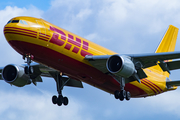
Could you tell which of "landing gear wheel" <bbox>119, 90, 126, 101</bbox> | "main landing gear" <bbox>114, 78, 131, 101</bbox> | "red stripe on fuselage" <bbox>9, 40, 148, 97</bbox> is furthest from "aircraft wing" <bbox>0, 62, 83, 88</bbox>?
"landing gear wheel" <bbox>119, 90, 126, 101</bbox>

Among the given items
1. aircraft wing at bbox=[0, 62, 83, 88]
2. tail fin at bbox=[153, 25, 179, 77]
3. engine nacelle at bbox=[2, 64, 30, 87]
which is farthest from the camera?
tail fin at bbox=[153, 25, 179, 77]

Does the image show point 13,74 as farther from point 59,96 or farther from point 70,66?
point 70,66

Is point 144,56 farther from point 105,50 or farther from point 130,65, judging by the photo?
point 105,50

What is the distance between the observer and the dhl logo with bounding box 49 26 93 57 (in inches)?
1142

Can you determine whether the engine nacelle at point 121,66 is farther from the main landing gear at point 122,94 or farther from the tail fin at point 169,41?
the tail fin at point 169,41

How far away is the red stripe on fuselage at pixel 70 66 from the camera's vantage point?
28.5m

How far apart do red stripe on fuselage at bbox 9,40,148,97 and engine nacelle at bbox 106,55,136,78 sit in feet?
6.28

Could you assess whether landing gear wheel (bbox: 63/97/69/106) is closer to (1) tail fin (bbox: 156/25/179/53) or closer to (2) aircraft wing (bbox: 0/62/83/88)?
(2) aircraft wing (bbox: 0/62/83/88)

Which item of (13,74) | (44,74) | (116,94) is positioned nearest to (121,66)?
(116,94)

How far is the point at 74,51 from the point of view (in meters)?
30.1

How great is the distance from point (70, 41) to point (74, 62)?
188 cm

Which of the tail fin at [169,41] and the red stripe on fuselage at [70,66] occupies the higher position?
the tail fin at [169,41]

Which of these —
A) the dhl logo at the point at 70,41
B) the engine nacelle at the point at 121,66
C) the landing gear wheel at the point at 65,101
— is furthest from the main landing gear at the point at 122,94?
the landing gear wheel at the point at 65,101

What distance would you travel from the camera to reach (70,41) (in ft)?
98.0
